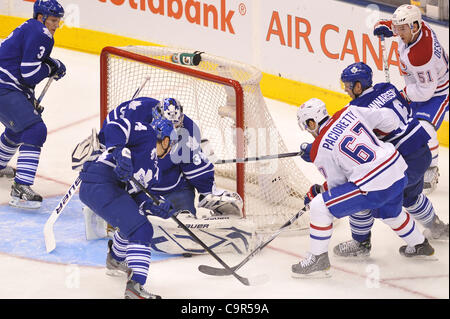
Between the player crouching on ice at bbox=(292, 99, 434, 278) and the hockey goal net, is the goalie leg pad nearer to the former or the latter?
the hockey goal net

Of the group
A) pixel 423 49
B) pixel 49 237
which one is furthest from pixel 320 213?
pixel 423 49

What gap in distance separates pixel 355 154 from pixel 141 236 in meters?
0.95

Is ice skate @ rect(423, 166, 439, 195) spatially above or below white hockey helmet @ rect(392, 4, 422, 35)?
below

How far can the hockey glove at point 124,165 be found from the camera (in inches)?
160

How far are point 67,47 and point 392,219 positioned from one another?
3659 millimetres

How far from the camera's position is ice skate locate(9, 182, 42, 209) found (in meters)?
5.22

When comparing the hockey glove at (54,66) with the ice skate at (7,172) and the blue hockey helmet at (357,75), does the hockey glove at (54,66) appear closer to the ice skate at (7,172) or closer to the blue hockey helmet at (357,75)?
the ice skate at (7,172)

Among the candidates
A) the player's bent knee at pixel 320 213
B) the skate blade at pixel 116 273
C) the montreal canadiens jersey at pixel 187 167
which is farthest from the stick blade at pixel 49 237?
the player's bent knee at pixel 320 213

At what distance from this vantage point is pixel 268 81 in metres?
6.73

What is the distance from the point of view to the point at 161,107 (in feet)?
14.2

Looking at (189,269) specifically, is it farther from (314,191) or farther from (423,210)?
(423,210)

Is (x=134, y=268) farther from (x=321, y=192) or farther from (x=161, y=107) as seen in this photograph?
(x=321, y=192)

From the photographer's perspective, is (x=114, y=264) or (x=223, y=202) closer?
(x=114, y=264)

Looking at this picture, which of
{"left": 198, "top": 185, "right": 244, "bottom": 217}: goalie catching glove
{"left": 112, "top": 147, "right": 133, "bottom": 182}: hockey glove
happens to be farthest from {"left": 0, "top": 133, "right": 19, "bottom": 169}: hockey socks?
{"left": 112, "top": 147, "right": 133, "bottom": 182}: hockey glove
